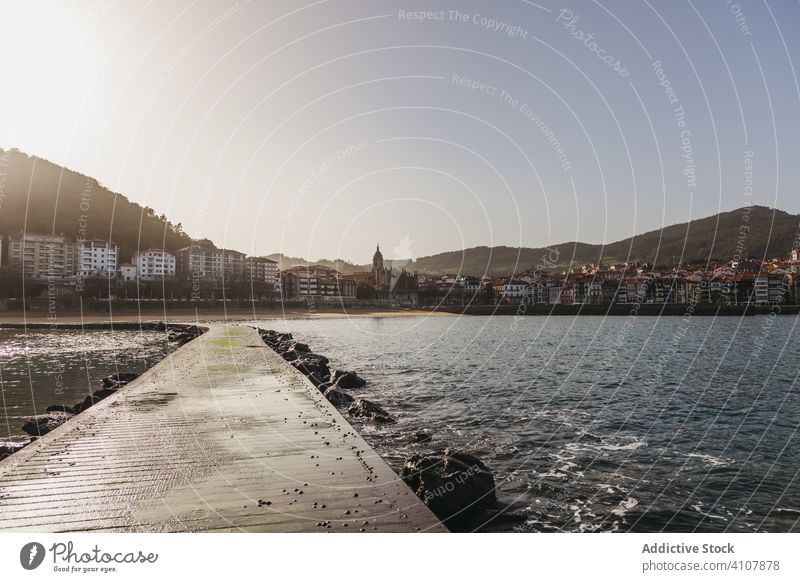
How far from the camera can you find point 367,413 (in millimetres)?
16578

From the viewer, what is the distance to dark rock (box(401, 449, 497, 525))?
27.8 ft

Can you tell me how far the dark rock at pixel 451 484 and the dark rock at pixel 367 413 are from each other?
6956 millimetres

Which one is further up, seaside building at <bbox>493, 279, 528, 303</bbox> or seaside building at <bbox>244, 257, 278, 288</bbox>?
seaside building at <bbox>244, 257, 278, 288</bbox>

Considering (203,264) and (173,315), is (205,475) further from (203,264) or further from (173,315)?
(203,264)

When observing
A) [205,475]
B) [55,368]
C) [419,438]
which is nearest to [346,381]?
[419,438]

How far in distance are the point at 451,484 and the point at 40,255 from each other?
421 feet

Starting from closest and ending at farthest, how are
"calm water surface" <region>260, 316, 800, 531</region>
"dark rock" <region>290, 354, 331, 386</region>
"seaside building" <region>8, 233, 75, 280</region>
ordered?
"calm water surface" <region>260, 316, 800, 531</region>, "dark rock" <region>290, 354, 331, 386</region>, "seaside building" <region>8, 233, 75, 280</region>

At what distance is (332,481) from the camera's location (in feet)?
23.4

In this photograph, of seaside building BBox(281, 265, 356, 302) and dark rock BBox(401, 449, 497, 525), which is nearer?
dark rock BBox(401, 449, 497, 525)

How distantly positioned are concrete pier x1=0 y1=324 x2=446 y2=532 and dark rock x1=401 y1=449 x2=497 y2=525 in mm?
873

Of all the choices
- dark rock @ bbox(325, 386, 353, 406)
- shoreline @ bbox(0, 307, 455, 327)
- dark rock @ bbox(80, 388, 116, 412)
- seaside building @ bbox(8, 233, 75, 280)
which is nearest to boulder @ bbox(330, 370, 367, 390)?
dark rock @ bbox(325, 386, 353, 406)

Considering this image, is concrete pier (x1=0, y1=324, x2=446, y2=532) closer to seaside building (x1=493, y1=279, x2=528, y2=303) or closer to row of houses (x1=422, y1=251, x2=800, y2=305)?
row of houses (x1=422, y1=251, x2=800, y2=305)
